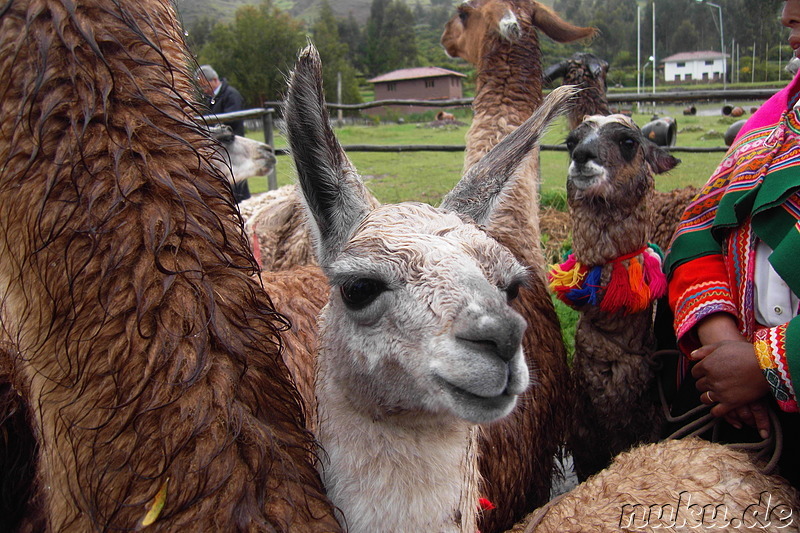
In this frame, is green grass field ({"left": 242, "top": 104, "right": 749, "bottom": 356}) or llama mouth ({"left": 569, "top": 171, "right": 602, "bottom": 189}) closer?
llama mouth ({"left": 569, "top": 171, "right": 602, "bottom": 189})

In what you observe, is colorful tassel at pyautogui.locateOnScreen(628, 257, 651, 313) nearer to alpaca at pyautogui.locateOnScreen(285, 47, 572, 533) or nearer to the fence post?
alpaca at pyautogui.locateOnScreen(285, 47, 572, 533)

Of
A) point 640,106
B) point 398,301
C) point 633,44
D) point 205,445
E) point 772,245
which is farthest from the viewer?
point 633,44

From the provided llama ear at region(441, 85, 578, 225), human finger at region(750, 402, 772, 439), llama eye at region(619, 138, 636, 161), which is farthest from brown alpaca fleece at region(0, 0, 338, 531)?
llama eye at region(619, 138, 636, 161)

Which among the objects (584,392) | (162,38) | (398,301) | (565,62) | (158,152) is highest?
(565,62)

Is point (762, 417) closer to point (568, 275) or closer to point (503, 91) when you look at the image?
point (568, 275)

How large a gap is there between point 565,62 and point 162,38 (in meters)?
3.30

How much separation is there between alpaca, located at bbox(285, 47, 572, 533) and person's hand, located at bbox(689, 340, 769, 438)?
746 mm

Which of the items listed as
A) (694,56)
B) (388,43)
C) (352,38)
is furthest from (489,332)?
(352,38)

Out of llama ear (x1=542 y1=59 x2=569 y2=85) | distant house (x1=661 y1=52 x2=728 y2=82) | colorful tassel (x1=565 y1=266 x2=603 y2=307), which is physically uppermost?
distant house (x1=661 y1=52 x2=728 y2=82)

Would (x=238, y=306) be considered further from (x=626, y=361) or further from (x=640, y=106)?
(x=640, y=106)

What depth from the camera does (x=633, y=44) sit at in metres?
21.4

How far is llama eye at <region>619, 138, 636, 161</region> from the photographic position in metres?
2.58

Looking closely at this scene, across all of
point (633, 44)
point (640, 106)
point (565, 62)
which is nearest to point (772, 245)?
point (565, 62)

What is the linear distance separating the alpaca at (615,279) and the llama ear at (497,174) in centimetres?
71
